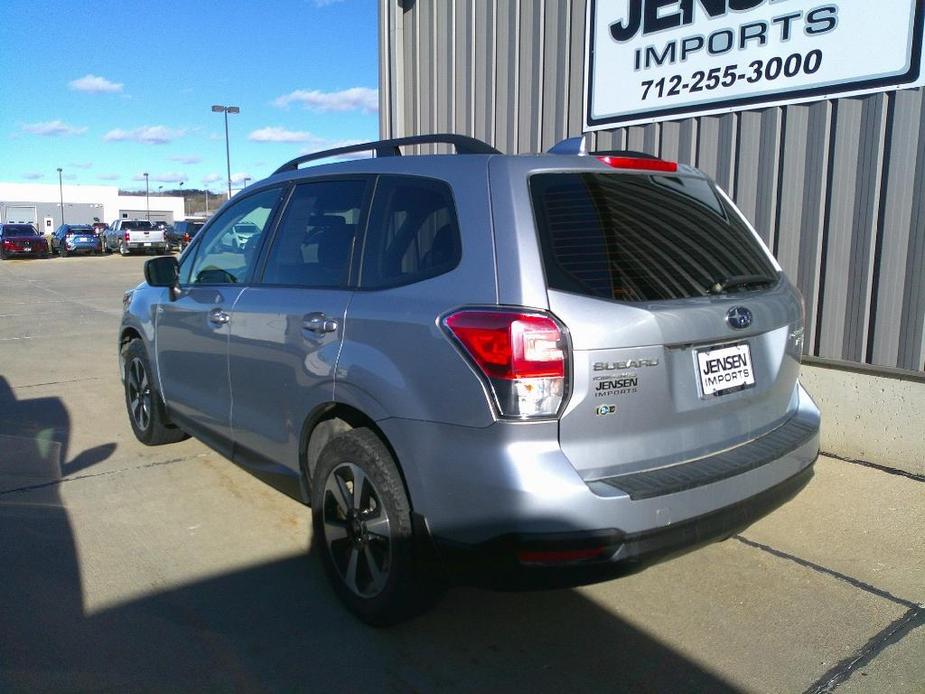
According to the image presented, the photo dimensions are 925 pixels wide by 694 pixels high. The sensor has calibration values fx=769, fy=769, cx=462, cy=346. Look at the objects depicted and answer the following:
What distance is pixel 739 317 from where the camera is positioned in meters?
2.82

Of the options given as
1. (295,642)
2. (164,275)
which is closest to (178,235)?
(164,275)

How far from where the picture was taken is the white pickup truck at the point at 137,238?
36094 mm

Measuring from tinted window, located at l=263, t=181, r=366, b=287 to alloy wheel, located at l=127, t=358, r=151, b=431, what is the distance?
1.98m

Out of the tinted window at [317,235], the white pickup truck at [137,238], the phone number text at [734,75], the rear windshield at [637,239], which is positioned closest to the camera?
the rear windshield at [637,239]

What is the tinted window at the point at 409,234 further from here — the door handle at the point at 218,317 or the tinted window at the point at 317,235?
the door handle at the point at 218,317

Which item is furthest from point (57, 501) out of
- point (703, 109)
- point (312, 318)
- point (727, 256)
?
point (703, 109)

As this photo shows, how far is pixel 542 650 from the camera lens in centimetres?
295

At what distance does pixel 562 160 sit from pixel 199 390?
254 centimetres

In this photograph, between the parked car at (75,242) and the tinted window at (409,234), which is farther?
the parked car at (75,242)

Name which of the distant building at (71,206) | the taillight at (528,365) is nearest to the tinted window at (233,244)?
the taillight at (528,365)

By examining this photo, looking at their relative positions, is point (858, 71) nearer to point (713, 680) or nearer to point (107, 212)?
point (713, 680)

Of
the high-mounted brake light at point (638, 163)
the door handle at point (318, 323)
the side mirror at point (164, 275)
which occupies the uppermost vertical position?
the high-mounted brake light at point (638, 163)

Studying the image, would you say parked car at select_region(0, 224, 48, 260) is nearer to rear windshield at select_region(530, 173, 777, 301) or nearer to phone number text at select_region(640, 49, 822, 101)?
phone number text at select_region(640, 49, 822, 101)

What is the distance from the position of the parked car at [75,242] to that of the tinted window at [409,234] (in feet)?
127
